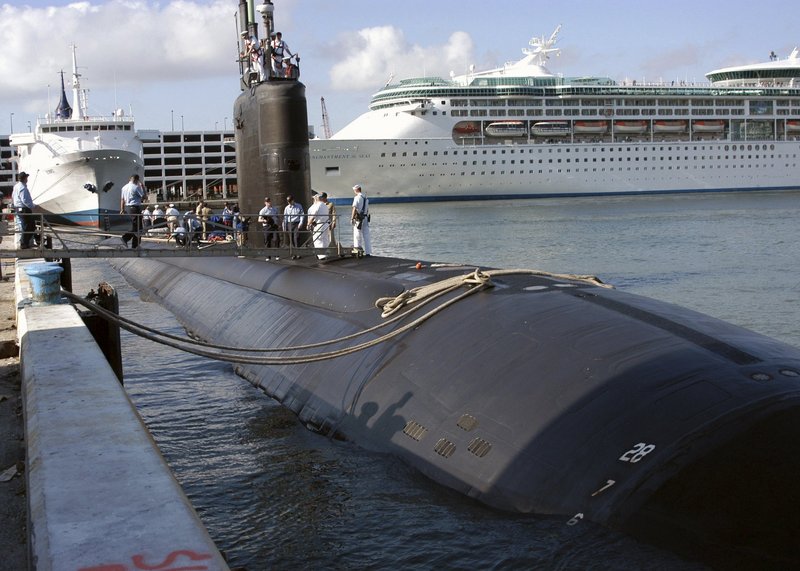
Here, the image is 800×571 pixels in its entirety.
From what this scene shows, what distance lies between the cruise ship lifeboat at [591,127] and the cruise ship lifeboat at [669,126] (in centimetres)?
463

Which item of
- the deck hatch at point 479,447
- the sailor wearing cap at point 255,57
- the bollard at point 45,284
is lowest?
the deck hatch at point 479,447

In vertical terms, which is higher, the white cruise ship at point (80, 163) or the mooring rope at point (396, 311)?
the white cruise ship at point (80, 163)

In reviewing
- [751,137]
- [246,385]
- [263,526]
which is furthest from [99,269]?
[751,137]

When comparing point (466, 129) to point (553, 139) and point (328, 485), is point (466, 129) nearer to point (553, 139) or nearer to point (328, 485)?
point (553, 139)

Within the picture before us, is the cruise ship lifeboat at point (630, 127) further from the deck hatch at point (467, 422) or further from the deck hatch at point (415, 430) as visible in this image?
the deck hatch at point (467, 422)

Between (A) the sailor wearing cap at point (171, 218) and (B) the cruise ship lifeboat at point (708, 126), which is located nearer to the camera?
(A) the sailor wearing cap at point (171, 218)

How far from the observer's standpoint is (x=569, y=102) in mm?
73125

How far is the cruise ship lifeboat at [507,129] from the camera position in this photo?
231 feet

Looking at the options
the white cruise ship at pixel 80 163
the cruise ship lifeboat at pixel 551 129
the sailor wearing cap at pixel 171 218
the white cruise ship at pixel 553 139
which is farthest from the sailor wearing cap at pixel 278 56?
the cruise ship lifeboat at pixel 551 129

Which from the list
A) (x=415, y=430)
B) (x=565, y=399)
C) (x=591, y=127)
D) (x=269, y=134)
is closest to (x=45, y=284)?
(x=415, y=430)

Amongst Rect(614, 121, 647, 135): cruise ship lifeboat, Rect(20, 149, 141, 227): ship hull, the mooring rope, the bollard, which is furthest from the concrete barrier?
Rect(614, 121, 647, 135): cruise ship lifeboat

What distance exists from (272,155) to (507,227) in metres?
30.7

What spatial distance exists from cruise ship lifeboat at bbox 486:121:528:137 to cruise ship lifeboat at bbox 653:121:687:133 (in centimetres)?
1177

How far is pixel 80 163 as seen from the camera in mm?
43688
